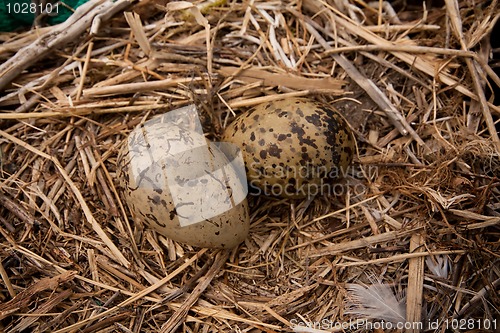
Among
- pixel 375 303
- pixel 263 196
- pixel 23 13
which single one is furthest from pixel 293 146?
pixel 23 13

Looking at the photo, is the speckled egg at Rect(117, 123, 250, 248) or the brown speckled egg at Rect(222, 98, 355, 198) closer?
the speckled egg at Rect(117, 123, 250, 248)

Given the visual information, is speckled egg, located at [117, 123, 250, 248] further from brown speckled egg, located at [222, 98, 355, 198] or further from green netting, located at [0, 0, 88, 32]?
green netting, located at [0, 0, 88, 32]

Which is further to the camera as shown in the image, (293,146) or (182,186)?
(293,146)

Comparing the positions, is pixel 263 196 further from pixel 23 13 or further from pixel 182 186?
pixel 23 13

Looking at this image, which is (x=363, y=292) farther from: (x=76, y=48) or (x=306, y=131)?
(x=76, y=48)

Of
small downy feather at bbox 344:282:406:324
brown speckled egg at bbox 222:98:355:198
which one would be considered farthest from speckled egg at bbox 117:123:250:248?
small downy feather at bbox 344:282:406:324

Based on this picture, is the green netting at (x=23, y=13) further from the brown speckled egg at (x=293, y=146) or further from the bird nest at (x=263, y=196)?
the brown speckled egg at (x=293, y=146)

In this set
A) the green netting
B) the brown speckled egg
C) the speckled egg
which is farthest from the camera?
the green netting

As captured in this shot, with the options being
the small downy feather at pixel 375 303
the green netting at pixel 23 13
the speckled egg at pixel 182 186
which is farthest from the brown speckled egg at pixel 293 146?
the green netting at pixel 23 13
